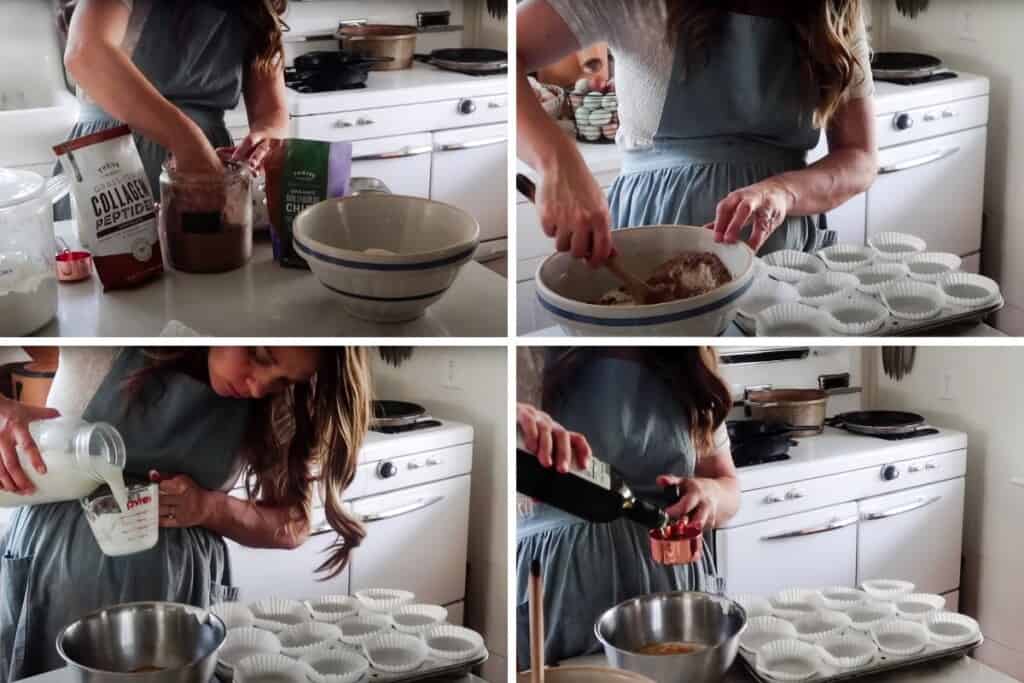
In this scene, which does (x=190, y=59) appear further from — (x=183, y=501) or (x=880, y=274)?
(x=880, y=274)

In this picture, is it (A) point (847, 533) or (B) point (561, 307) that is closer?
(B) point (561, 307)

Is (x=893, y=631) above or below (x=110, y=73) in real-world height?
below

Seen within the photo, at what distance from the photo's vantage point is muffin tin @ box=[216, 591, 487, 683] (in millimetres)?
1546

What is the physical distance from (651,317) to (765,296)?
5.3 inches


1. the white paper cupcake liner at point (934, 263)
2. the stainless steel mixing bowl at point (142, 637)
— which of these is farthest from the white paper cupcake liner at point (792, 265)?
the stainless steel mixing bowl at point (142, 637)

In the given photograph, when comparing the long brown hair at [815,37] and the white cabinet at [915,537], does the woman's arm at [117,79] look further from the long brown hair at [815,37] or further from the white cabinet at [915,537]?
the white cabinet at [915,537]

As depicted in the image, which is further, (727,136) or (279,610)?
(279,610)

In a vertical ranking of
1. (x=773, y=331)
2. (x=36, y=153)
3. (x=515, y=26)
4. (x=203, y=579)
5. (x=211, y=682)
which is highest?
(x=515, y=26)

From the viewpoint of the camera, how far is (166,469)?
1533 millimetres

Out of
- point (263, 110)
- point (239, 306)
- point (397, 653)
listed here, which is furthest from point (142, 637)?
point (263, 110)

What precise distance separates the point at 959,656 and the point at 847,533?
20 cm

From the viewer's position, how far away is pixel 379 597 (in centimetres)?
155

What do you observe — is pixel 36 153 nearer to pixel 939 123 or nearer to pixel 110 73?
pixel 110 73

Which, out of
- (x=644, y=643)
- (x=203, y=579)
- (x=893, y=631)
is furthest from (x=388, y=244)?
(x=893, y=631)
